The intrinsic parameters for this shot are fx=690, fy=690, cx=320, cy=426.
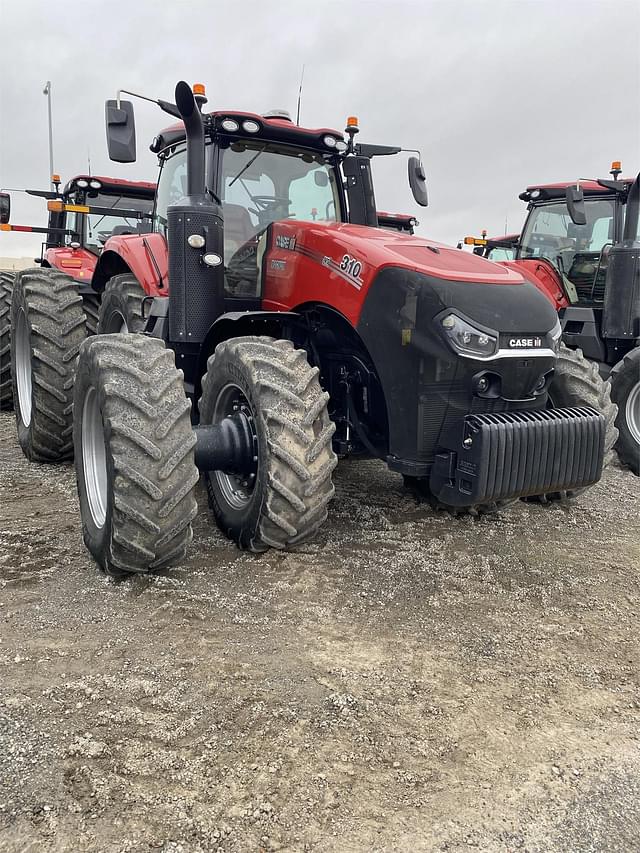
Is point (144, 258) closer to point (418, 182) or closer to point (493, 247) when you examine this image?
point (418, 182)

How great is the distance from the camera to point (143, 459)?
311 centimetres

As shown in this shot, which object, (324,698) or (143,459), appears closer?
(324,698)

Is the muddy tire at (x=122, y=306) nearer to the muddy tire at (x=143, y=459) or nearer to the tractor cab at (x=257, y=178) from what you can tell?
the tractor cab at (x=257, y=178)

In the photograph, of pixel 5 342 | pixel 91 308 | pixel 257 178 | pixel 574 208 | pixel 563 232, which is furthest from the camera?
pixel 563 232

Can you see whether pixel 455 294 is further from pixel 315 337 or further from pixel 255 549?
pixel 255 549

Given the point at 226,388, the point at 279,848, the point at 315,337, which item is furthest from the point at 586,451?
the point at 279,848

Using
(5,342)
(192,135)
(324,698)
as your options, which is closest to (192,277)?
(192,135)

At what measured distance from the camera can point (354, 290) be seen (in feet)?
11.5

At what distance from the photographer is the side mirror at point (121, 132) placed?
3.80m

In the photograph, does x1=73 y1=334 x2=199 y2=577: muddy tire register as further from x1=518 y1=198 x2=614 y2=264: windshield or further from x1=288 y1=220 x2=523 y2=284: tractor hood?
x1=518 y1=198 x2=614 y2=264: windshield

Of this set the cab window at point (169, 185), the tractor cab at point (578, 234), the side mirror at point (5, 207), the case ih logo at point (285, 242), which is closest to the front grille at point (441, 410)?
the case ih logo at point (285, 242)

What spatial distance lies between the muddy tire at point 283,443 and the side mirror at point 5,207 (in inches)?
200

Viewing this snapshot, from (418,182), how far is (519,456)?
2.35 m

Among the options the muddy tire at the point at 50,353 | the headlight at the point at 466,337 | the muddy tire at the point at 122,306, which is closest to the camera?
the headlight at the point at 466,337
